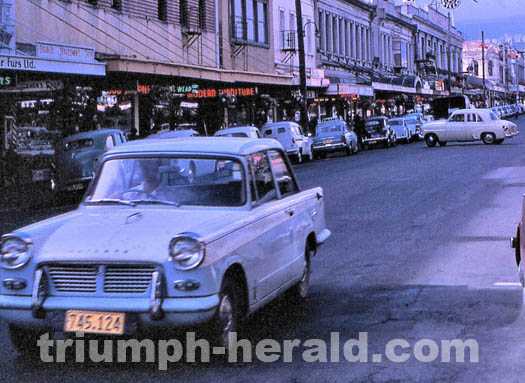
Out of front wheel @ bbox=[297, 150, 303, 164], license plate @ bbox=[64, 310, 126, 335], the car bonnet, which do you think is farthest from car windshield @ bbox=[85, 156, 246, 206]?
front wheel @ bbox=[297, 150, 303, 164]

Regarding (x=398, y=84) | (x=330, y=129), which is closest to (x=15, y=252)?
(x=330, y=129)

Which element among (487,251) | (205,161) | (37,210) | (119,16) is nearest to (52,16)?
(119,16)

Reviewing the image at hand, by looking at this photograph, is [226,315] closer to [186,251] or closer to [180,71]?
[186,251]

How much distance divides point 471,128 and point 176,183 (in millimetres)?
37867

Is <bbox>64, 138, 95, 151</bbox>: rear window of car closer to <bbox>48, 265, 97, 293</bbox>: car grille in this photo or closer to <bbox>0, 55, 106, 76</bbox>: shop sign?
<bbox>0, 55, 106, 76</bbox>: shop sign

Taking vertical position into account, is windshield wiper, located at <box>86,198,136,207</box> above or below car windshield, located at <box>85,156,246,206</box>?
below

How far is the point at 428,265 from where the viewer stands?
34.6 ft

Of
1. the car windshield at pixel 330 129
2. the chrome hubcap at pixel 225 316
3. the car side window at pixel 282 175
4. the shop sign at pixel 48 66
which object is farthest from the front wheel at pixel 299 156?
the chrome hubcap at pixel 225 316

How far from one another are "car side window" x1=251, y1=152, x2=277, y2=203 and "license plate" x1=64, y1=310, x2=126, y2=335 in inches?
70.9

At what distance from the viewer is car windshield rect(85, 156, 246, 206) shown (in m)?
7.31

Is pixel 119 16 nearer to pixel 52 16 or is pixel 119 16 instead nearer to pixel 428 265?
pixel 52 16

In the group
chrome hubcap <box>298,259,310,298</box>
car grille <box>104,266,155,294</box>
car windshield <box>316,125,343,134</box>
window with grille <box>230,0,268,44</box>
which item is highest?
window with grille <box>230,0,268,44</box>

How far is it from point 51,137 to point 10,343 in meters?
20.0
